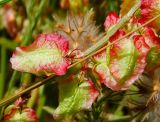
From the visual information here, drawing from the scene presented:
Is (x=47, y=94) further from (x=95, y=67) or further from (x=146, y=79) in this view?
(x=95, y=67)

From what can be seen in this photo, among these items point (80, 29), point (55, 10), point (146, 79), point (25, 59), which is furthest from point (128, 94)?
point (55, 10)

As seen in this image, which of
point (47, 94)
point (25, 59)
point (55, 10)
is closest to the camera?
point (25, 59)

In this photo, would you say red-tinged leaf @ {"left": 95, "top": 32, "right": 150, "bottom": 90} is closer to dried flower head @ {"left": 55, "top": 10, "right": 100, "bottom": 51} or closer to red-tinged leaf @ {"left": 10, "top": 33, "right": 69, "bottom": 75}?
red-tinged leaf @ {"left": 10, "top": 33, "right": 69, "bottom": 75}

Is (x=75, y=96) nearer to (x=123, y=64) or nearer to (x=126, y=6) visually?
(x=123, y=64)

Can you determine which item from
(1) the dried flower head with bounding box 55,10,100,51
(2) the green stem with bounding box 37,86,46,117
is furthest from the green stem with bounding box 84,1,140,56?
(2) the green stem with bounding box 37,86,46,117

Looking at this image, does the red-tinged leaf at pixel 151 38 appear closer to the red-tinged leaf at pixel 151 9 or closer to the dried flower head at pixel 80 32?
the red-tinged leaf at pixel 151 9

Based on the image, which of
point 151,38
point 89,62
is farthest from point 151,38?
point 89,62
